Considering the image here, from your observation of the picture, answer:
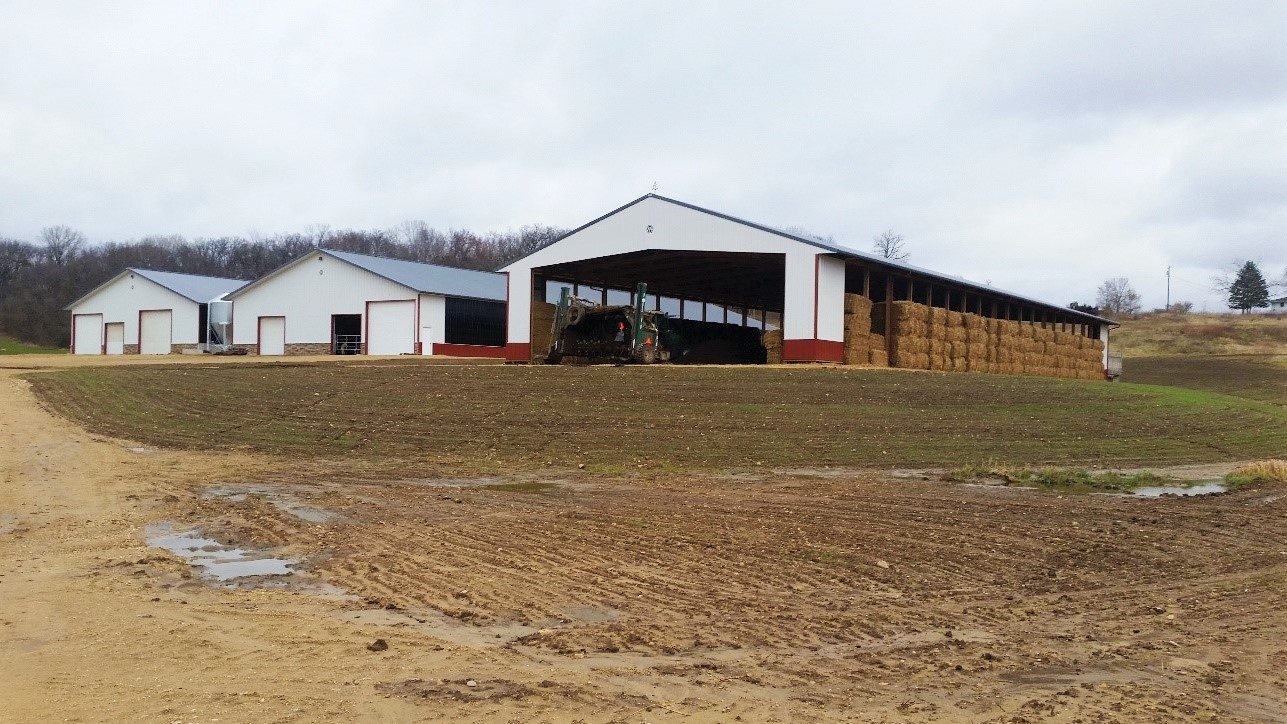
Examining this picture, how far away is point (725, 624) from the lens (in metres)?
7.39

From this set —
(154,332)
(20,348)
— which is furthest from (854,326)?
(20,348)

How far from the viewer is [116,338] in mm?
60188

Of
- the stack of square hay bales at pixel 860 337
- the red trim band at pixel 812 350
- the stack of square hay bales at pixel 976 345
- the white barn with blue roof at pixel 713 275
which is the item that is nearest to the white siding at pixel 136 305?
the white barn with blue roof at pixel 713 275

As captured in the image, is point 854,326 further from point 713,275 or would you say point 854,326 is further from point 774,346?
point 713,275

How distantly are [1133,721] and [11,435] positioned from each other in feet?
66.6

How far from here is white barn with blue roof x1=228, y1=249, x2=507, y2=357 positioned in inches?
1849

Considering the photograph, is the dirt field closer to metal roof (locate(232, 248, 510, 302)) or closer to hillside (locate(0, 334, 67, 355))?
metal roof (locate(232, 248, 510, 302))

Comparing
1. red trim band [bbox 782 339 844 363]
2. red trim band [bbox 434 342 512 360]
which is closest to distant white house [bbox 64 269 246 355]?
red trim band [bbox 434 342 512 360]

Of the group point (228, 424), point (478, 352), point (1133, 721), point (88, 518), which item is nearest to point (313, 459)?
point (228, 424)

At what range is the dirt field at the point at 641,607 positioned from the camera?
18.9 feet

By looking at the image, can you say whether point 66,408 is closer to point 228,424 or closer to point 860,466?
point 228,424

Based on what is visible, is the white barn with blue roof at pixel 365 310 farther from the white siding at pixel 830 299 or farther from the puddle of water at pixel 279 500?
the puddle of water at pixel 279 500

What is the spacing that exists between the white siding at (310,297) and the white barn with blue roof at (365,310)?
5 centimetres

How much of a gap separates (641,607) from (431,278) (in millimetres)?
44406
